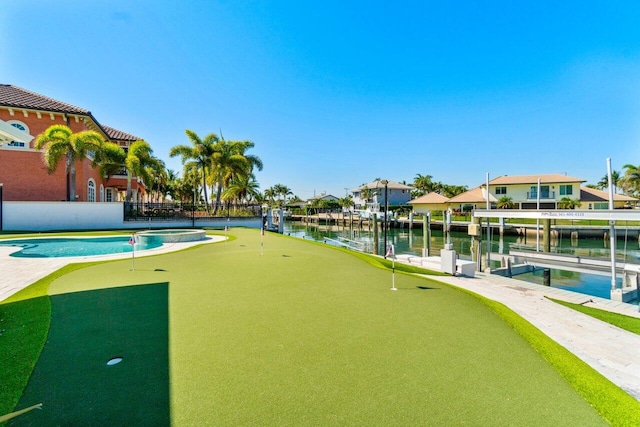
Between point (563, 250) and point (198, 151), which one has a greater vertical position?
point (198, 151)

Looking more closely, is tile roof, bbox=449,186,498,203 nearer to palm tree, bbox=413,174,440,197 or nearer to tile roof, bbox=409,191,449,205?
tile roof, bbox=409,191,449,205

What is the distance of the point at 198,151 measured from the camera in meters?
31.5

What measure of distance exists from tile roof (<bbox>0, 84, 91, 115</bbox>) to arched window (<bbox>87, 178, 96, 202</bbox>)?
6.44m

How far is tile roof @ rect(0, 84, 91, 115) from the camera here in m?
23.7

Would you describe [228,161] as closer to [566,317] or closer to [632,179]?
[566,317]

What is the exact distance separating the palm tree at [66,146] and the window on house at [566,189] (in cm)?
5380

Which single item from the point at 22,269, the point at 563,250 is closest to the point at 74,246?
the point at 22,269

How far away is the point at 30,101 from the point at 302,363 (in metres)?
33.4

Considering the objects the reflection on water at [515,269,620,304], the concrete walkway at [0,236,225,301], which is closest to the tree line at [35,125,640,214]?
the concrete walkway at [0,236,225,301]

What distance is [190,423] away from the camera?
276cm

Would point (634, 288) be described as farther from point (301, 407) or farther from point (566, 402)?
point (301, 407)

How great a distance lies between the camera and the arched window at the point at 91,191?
27962 mm

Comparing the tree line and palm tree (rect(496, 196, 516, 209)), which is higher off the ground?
the tree line

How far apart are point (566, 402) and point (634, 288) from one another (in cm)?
1108
